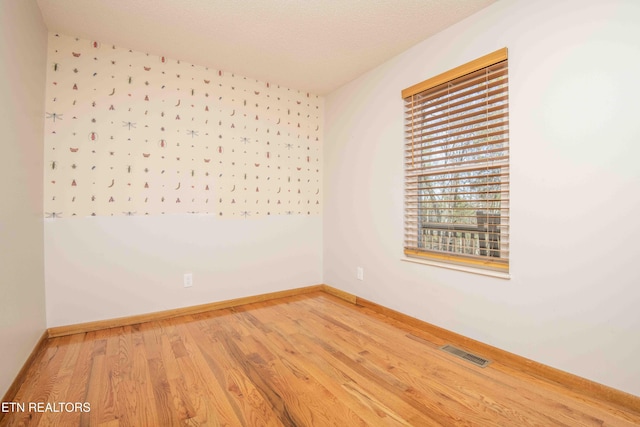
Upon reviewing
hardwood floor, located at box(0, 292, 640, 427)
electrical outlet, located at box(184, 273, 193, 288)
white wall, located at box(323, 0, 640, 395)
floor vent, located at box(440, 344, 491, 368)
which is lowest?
floor vent, located at box(440, 344, 491, 368)

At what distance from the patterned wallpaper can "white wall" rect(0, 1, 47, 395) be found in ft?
0.54

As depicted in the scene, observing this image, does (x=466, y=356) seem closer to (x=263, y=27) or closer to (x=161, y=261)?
(x=161, y=261)

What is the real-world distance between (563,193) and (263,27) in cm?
228

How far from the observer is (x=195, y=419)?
1.39 m

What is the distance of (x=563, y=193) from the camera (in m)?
1.70

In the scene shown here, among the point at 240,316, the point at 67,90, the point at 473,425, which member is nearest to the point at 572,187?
the point at 473,425

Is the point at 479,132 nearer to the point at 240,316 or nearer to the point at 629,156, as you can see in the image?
the point at 629,156

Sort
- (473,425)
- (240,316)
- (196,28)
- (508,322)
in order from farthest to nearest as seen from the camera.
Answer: (240,316), (196,28), (508,322), (473,425)

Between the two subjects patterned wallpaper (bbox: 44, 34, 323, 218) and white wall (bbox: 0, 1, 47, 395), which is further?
patterned wallpaper (bbox: 44, 34, 323, 218)

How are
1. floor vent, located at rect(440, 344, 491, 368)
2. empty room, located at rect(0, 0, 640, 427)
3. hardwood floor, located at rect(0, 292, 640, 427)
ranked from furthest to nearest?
floor vent, located at rect(440, 344, 491, 368) → empty room, located at rect(0, 0, 640, 427) → hardwood floor, located at rect(0, 292, 640, 427)

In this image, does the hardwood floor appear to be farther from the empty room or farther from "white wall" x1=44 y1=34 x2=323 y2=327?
"white wall" x1=44 y1=34 x2=323 y2=327

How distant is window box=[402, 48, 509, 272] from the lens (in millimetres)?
1986

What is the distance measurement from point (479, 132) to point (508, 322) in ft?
4.22

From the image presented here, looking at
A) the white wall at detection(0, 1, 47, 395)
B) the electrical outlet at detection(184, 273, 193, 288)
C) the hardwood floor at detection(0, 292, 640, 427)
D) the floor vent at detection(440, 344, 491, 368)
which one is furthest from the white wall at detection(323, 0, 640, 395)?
the white wall at detection(0, 1, 47, 395)
